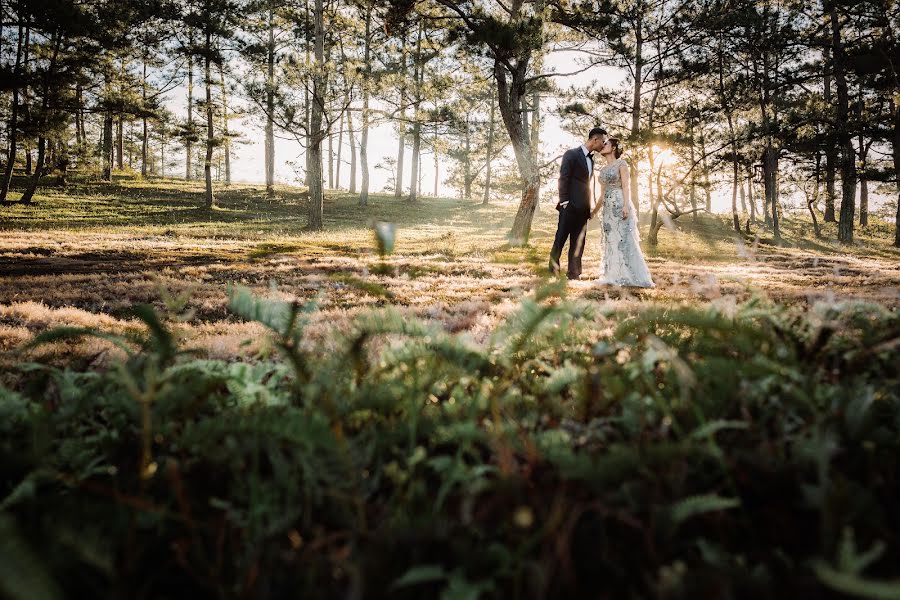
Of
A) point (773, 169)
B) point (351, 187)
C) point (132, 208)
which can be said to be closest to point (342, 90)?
point (132, 208)

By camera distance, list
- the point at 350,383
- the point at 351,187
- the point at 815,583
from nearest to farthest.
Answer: the point at 815,583 < the point at 350,383 < the point at 351,187

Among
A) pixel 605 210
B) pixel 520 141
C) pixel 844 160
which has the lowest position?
pixel 605 210

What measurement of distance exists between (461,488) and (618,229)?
7.01m

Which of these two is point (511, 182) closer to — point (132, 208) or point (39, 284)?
point (132, 208)

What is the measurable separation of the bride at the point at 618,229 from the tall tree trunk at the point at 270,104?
12.8 metres

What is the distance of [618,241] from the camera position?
281 inches

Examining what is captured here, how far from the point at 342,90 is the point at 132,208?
14090 mm

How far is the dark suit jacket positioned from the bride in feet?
1.04

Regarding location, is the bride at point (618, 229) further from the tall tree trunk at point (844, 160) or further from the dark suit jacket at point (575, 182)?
the tall tree trunk at point (844, 160)

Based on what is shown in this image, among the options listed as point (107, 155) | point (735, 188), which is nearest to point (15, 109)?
point (107, 155)

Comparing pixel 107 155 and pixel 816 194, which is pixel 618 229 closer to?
pixel 816 194

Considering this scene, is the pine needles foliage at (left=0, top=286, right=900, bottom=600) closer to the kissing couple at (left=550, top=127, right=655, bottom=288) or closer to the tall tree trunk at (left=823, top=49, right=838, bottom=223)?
the kissing couple at (left=550, top=127, right=655, bottom=288)

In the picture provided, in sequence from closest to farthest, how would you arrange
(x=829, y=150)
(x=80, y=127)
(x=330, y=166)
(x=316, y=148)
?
(x=316, y=148)
(x=829, y=150)
(x=80, y=127)
(x=330, y=166)

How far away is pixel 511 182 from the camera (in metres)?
35.6
